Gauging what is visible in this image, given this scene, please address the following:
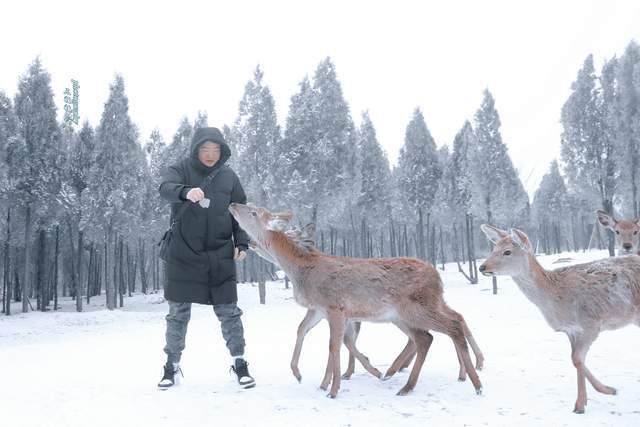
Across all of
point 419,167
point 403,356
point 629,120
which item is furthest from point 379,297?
point 419,167

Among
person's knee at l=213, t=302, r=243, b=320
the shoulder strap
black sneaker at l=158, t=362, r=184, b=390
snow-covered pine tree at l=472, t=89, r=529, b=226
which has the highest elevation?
snow-covered pine tree at l=472, t=89, r=529, b=226

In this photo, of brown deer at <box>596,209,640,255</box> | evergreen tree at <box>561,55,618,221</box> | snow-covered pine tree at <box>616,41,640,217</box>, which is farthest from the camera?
evergreen tree at <box>561,55,618,221</box>

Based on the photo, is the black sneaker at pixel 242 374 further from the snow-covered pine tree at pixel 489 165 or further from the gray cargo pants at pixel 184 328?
the snow-covered pine tree at pixel 489 165

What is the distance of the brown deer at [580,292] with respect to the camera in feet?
16.1

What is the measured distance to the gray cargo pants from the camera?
5.60 m

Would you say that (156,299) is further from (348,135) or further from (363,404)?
(363,404)

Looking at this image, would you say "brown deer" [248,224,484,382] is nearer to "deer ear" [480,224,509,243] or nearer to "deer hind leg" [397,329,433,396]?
"deer hind leg" [397,329,433,396]

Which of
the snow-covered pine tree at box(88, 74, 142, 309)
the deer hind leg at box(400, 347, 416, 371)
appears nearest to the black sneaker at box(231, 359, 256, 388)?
the deer hind leg at box(400, 347, 416, 371)

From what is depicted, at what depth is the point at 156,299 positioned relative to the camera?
3434cm

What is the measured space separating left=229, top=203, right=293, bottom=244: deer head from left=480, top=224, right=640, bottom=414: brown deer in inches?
99.0

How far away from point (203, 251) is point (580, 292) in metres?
4.20

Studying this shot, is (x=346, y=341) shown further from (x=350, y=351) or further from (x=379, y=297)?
(x=379, y=297)

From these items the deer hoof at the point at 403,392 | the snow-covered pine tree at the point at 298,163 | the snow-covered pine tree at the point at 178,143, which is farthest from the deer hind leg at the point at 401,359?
the snow-covered pine tree at the point at 178,143

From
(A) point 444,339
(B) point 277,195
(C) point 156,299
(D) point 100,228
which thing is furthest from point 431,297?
(C) point 156,299
